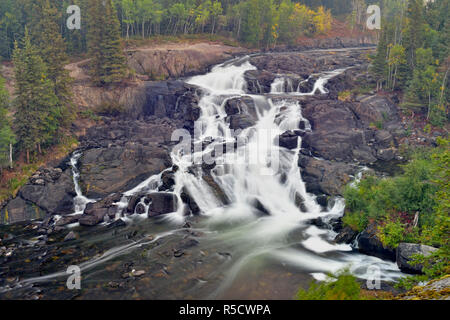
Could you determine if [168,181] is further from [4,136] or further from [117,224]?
[4,136]

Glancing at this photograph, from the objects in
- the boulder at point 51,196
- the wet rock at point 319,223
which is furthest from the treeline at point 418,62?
the boulder at point 51,196

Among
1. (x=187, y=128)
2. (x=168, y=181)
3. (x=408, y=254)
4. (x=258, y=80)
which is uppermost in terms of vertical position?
(x=258, y=80)

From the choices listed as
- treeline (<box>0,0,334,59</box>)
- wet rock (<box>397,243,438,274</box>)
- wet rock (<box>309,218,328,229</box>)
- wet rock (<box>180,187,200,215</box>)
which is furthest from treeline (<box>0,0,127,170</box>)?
wet rock (<box>397,243,438,274</box>)

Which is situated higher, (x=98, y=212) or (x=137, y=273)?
(x=98, y=212)

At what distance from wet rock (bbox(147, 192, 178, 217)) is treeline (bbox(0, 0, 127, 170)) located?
46.0ft

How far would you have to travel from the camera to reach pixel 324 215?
26672 millimetres

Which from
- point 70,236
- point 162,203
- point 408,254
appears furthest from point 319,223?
point 70,236

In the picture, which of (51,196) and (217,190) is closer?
(51,196)

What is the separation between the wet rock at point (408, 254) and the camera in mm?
17516

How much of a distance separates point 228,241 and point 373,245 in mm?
9561

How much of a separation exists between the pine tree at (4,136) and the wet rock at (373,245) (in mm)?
30259

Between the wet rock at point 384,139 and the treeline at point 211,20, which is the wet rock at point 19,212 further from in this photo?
the treeline at point 211,20

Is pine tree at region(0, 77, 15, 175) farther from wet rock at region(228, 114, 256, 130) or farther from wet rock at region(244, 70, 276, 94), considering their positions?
wet rock at region(244, 70, 276, 94)

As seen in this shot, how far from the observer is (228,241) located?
2308 cm
